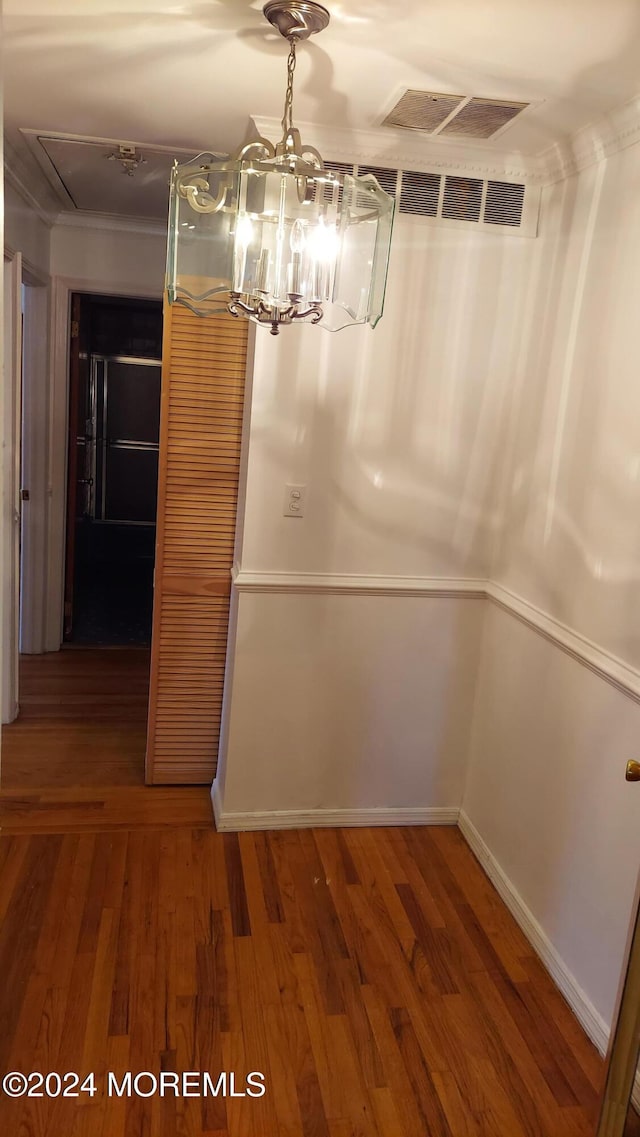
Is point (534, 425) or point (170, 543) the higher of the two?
point (534, 425)

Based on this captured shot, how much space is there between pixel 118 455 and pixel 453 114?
4.28 m

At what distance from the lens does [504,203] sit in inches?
101

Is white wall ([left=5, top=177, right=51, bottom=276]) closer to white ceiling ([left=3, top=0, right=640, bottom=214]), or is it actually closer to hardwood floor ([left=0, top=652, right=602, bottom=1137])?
white ceiling ([left=3, top=0, right=640, bottom=214])

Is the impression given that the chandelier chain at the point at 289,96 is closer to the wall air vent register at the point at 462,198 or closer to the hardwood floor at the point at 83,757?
the wall air vent register at the point at 462,198

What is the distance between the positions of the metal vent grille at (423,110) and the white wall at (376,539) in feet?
0.94

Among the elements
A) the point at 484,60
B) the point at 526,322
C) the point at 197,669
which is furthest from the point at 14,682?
the point at 484,60

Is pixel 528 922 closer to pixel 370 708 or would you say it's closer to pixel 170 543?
pixel 370 708

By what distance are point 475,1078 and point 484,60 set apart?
7.77ft

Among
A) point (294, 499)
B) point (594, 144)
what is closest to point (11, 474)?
point (294, 499)

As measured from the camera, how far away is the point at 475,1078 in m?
1.88

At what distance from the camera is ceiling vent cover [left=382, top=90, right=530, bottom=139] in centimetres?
211

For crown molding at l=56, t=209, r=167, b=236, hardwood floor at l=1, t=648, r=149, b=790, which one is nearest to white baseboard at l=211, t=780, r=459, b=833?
hardwood floor at l=1, t=648, r=149, b=790

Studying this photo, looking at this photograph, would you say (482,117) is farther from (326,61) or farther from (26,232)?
(26,232)

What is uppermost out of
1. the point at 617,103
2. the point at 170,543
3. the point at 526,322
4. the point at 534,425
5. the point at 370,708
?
the point at 617,103
